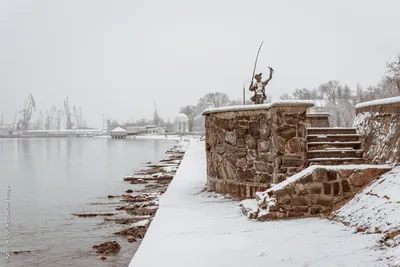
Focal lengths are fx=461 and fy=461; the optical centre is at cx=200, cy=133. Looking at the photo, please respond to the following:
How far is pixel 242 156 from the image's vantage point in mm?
10047

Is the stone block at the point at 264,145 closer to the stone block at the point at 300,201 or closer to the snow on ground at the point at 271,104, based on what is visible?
the snow on ground at the point at 271,104

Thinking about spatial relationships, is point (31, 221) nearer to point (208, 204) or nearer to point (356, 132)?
point (208, 204)

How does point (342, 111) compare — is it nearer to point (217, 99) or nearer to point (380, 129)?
point (380, 129)

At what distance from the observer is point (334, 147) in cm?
930

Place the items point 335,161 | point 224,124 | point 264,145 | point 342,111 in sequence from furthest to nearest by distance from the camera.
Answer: point 342,111, point 224,124, point 264,145, point 335,161

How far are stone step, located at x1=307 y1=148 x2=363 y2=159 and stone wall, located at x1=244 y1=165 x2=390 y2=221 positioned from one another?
5.56ft

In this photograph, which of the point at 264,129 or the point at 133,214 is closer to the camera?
the point at 264,129

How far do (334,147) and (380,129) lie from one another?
1.17 meters

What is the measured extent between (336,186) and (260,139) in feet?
8.39

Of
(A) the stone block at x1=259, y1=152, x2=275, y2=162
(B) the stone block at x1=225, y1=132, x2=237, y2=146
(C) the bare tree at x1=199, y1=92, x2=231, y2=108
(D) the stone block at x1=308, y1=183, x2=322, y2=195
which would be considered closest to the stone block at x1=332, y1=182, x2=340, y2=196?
(D) the stone block at x1=308, y1=183, x2=322, y2=195

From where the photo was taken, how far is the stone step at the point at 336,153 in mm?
8953

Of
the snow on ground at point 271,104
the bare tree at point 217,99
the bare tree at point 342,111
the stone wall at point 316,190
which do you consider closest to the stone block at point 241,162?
the snow on ground at point 271,104

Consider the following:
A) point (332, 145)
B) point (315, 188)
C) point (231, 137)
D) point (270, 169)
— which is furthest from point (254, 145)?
point (315, 188)

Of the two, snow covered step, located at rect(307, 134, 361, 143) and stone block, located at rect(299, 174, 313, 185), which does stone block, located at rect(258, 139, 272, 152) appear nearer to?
snow covered step, located at rect(307, 134, 361, 143)
